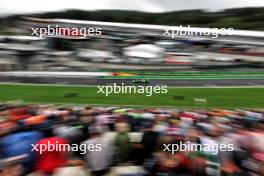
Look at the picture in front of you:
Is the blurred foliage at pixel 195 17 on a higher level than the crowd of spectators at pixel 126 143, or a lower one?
higher

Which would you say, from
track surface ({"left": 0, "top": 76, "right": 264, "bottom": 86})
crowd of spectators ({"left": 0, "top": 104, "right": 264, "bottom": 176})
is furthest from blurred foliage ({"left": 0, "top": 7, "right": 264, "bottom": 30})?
crowd of spectators ({"left": 0, "top": 104, "right": 264, "bottom": 176})

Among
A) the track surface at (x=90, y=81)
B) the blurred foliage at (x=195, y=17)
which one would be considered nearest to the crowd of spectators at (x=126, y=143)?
the track surface at (x=90, y=81)

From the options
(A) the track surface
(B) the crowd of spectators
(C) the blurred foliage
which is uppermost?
(C) the blurred foliage

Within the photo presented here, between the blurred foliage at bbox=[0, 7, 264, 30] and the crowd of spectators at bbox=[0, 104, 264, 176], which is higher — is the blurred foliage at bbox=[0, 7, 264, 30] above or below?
above

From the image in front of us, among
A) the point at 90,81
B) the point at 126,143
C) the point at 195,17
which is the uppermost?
the point at 195,17

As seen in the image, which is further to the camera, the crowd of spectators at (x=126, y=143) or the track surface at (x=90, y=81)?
the track surface at (x=90, y=81)

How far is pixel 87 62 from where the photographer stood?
414 centimetres

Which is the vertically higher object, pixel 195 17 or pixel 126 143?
pixel 195 17

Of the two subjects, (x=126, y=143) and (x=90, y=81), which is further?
(x=90, y=81)

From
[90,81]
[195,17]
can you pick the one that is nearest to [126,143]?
[90,81]

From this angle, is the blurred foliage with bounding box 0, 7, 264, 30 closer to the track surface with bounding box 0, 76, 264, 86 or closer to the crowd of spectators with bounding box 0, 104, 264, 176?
the track surface with bounding box 0, 76, 264, 86

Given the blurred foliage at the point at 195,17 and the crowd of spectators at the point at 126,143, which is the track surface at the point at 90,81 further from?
the blurred foliage at the point at 195,17

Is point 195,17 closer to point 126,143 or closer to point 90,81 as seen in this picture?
point 90,81

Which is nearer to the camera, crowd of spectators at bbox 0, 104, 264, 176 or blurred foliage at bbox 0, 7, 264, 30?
crowd of spectators at bbox 0, 104, 264, 176
